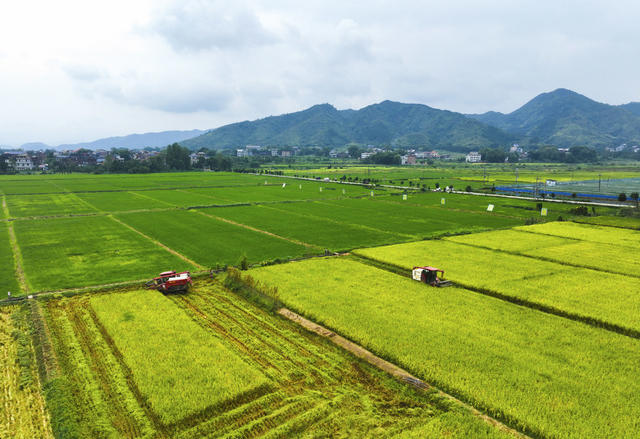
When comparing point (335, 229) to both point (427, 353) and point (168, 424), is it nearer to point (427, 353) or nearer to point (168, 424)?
point (427, 353)

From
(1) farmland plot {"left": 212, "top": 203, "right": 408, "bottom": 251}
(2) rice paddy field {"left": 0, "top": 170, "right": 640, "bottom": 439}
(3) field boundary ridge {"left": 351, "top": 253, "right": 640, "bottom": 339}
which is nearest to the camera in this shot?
(2) rice paddy field {"left": 0, "top": 170, "right": 640, "bottom": 439}

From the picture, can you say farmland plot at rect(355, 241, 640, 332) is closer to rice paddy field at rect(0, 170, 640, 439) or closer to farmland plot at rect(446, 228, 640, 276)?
rice paddy field at rect(0, 170, 640, 439)

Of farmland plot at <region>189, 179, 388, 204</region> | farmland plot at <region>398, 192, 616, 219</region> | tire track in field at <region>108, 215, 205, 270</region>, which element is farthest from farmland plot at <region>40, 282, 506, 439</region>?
farmland plot at <region>189, 179, 388, 204</region>

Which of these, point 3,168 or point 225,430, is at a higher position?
point 3,168

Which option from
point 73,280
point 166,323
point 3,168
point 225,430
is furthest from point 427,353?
point 3,168

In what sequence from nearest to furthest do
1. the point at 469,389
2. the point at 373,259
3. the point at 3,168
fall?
the point at 469,389 < the point at 373,259 < the point at 3,168

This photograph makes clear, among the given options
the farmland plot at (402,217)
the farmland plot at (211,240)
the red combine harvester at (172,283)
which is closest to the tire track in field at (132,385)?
the red combine harvester at (172,283)
